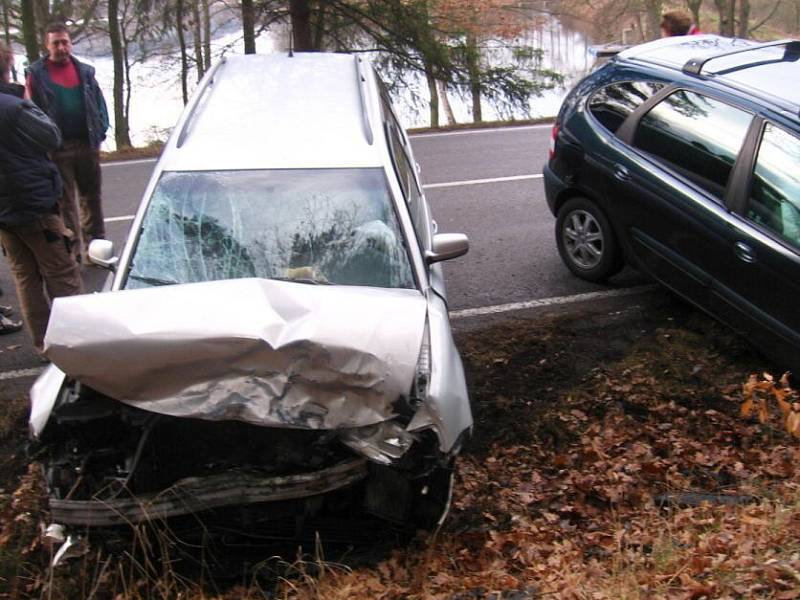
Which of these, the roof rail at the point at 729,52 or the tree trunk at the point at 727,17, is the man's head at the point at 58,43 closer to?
the roof rail at the point at 729,52

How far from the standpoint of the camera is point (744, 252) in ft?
15.6

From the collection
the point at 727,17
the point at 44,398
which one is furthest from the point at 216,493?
the point at 727,17

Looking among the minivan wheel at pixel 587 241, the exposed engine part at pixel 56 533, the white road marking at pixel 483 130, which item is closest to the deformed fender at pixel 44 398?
the exposed engine part at pixel 56 533

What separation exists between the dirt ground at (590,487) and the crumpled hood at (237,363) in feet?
2.33

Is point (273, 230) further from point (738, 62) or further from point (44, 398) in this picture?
point (738, 62)

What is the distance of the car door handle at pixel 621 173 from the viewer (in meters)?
5.71

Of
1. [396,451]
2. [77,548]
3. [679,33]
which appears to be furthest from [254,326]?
[679,33]

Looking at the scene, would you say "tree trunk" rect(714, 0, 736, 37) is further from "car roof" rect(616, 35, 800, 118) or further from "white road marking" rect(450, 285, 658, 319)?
"white road marking" rect(450, 285, 658, 319)

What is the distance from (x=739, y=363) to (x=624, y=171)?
1559 millimetres

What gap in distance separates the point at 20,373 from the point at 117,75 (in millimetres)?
15633

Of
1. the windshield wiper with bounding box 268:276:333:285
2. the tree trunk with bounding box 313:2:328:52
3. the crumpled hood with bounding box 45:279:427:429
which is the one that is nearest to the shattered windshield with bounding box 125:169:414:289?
the windshield wiper with bounding box 268:276:333:285

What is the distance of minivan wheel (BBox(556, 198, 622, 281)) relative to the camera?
6.14m

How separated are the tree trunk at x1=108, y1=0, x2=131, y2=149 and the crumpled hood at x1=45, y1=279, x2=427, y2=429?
51.0 feet

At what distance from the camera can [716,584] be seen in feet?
9.62
